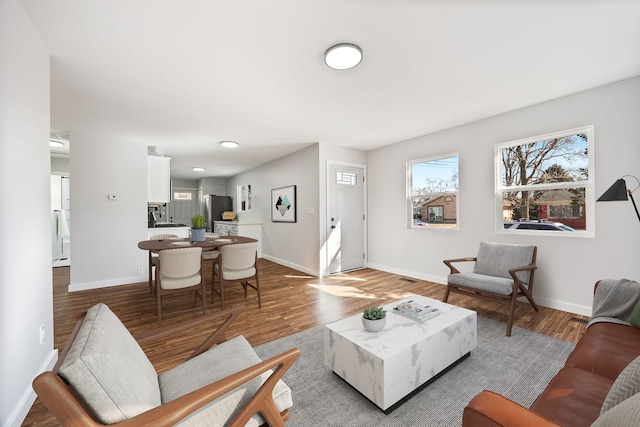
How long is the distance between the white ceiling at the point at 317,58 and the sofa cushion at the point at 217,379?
6.86 feet

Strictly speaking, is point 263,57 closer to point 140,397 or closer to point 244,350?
point 244,350

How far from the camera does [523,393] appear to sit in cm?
169

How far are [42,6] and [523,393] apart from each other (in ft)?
13.1

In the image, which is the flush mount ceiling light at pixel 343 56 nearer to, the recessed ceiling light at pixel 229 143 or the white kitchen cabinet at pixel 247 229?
the recessed ceiling light at pixel 229 143

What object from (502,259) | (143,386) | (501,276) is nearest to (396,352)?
(143,386)

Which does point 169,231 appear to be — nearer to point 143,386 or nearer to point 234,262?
point 234,262

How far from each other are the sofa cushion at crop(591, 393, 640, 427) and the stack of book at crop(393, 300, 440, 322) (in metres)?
1.32

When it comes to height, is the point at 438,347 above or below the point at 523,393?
above

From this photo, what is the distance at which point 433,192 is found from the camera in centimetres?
431

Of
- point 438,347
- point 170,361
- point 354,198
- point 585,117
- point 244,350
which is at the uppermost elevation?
point 585,117

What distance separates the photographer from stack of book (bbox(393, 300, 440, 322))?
2.01 m

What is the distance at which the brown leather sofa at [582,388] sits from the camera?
831 millimetres

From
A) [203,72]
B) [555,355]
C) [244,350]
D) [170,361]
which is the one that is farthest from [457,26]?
[170,361]

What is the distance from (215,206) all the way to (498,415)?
887cm
